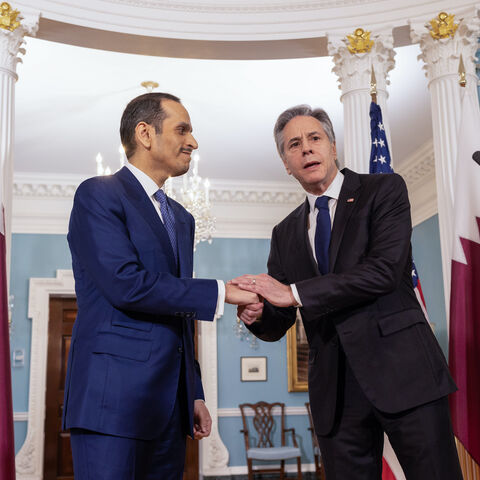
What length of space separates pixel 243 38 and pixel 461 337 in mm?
2864

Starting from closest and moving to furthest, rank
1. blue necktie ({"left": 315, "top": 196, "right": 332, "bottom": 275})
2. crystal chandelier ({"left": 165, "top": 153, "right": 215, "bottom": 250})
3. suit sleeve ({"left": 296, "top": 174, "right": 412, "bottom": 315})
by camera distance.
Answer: suit sleeve ({"left": 296, "top": 174, "right": 412, "bottom": 315})
blue necktie ({"left": 315, "top": 196, "right": 332, "bottom": 275})
crystal chandelier ({"left": 165, "top": 153, "right": 215, "bottom": 250})

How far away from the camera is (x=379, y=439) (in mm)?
2141

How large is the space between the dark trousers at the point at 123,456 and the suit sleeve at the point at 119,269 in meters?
0.37

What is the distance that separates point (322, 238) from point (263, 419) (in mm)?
7387

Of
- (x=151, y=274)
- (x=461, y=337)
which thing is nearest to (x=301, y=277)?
(x=151, y=274)

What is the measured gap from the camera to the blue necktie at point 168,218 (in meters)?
2.11

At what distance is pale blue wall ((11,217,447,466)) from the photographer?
8.91m

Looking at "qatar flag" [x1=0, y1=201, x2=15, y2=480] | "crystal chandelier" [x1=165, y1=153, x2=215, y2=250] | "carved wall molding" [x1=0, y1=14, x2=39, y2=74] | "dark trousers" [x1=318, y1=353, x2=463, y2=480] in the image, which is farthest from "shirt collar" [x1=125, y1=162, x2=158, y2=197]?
"crystal chandelier" [x1=165, y1=153, x2=215, y2=250]

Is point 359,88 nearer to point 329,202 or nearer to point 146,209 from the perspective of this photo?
point 329,202

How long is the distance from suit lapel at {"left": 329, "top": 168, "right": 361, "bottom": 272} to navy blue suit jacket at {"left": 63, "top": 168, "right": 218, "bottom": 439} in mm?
481

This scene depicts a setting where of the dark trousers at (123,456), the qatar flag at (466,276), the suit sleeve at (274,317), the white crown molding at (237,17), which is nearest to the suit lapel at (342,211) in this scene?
the suit sleeve at (274,317)

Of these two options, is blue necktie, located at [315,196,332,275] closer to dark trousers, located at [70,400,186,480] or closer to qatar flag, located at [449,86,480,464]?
dark trousers, located at [70,400,186,480]

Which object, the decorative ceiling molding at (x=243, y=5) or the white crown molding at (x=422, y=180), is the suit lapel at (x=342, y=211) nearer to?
the decorative ceiling molding at (x=243, y=5)

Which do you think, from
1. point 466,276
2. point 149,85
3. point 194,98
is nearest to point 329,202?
point 466,276
